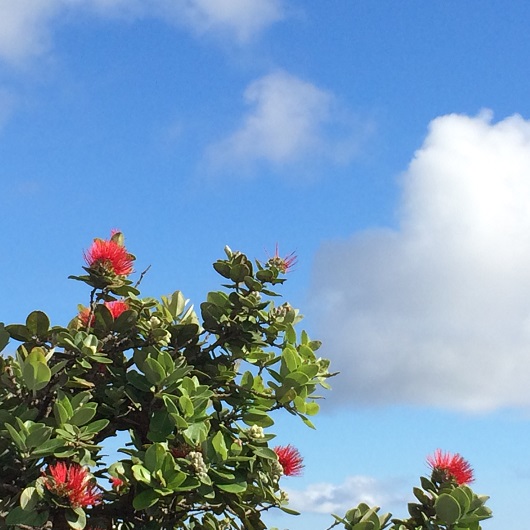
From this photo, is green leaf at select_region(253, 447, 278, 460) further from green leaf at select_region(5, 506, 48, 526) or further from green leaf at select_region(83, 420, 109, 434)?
green leaf at select_region(5, 506, 48, 526)

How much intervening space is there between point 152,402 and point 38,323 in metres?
0.74

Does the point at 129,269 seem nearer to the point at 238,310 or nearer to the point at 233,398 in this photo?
the point at 238,310

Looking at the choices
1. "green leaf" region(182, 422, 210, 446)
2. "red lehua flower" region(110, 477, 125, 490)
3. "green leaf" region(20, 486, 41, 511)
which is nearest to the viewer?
"green leaf" region(20, 486, 41, 511)

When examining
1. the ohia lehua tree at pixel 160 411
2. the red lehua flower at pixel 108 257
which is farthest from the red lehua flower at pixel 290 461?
the red lehua flower at pixel 108 257

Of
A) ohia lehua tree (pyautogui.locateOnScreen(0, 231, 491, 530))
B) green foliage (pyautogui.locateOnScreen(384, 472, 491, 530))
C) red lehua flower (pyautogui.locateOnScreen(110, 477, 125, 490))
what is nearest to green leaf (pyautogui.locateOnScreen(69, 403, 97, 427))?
ohia lehua tree (pyautogui.locateOnScreen(0, 231, 491, 530))

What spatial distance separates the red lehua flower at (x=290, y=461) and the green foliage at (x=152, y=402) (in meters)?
0.09

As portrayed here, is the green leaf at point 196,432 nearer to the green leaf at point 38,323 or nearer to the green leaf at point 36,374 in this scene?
the green leaf at point 36,374

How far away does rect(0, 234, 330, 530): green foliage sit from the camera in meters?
3.97

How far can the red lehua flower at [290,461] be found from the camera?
15.0 ft

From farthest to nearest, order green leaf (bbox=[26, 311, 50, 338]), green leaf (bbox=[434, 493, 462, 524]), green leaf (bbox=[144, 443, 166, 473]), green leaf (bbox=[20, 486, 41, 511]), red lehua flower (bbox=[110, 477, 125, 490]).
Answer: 1. red lehua flower (bbox=[110, 477, 125, 490])
2. green leaf (bbox=[26, 311, 50, 338])
3. green leaf (bbox=[434, 493, 462, 524])
4. green leaf (bbox=[144, 443, 166, 473])
5. green leaf (bbox=[20, 486, 41, 511])

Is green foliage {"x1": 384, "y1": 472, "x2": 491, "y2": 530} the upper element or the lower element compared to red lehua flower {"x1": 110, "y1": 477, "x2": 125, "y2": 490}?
lower

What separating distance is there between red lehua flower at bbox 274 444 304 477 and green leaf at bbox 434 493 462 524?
749 millimetres

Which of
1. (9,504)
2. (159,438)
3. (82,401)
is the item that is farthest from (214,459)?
(9,504)

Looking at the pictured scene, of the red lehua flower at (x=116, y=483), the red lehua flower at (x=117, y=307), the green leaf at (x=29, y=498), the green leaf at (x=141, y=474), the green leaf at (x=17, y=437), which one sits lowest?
the green leaf at (x=29, y=498)
